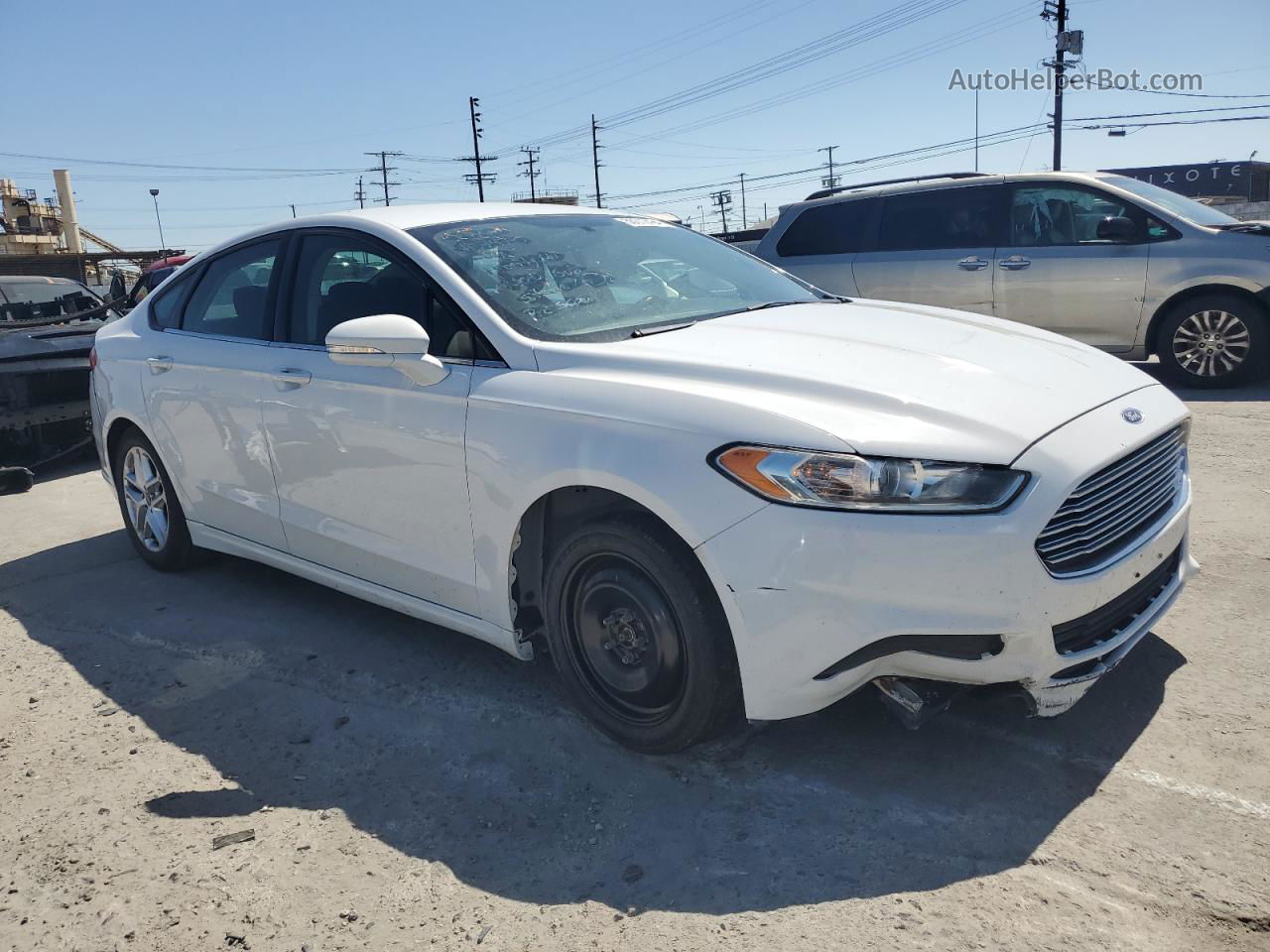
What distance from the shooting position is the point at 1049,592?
2.43 m

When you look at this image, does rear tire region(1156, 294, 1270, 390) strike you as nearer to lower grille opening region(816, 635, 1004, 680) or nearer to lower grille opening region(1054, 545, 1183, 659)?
lower grille opening region(1054, 545, 1183, 659)

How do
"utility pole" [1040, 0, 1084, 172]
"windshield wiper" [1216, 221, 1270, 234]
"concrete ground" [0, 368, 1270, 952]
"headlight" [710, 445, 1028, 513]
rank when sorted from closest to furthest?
"concrete ground" [0, 368, 1270, 952], "headlight" [710, 445, 1028, 513], "windshield wiper" [1216, 221, 1270, 234], "utility pole" [1040, 0, 1084, 172]

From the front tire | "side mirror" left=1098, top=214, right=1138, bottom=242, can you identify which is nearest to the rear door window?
"side mirror" left=1098, top=214, right=1138, bottom=242

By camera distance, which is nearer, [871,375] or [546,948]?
[546,948]

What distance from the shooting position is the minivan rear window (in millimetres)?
9297

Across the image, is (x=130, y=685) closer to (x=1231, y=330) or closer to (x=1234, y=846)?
(x=1234, y=846)

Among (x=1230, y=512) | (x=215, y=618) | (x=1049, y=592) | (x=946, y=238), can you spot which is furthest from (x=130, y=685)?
(x=946, y=238)

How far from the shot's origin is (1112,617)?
8.82 ft

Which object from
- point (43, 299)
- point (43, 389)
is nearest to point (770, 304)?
point (43, 389)

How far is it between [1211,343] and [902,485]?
273 inches

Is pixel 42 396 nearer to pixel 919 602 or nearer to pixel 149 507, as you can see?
pixel 149 507

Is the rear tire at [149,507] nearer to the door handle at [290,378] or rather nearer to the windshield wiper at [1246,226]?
the door handle at [290,378]

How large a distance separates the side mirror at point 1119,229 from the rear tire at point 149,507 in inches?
283

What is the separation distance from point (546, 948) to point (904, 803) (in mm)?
1037
